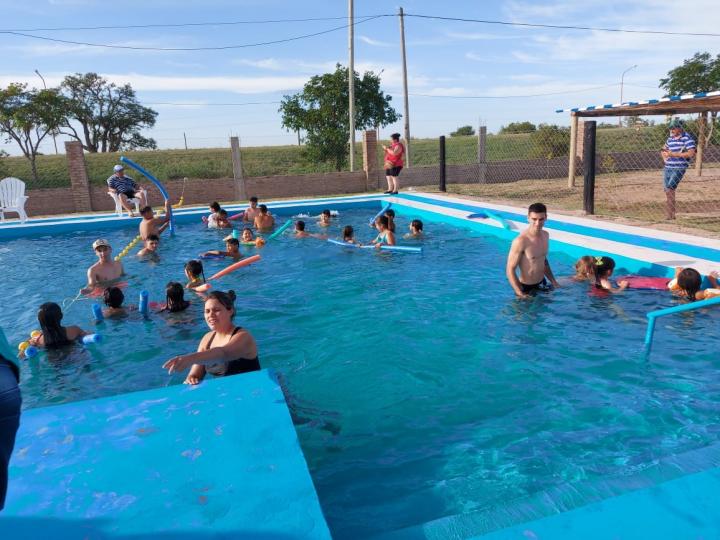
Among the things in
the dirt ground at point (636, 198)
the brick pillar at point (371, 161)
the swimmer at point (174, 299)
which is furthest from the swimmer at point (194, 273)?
the brick pillar at point (371, 161)

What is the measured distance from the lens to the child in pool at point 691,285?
18.9 ft

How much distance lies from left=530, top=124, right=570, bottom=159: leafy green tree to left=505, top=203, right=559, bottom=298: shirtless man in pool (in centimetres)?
1783

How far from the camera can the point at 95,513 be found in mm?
2191

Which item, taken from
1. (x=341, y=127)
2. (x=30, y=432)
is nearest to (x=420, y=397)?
(x=30, y=432)

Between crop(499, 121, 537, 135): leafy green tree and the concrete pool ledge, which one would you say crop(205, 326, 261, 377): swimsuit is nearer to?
the concrete pool ledge

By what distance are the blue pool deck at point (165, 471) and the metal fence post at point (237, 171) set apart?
50.7 feet

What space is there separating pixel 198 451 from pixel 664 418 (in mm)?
3014

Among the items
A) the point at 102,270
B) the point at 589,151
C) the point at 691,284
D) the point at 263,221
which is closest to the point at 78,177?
the point at 263,221

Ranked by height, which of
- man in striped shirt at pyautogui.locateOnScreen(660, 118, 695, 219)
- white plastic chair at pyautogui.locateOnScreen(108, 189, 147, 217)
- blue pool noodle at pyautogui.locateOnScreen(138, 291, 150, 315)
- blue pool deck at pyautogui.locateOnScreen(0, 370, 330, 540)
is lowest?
blue pool noodle at pyautogui.locateOnScreen(138, 291, 150, 315)

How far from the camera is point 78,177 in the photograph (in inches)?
656

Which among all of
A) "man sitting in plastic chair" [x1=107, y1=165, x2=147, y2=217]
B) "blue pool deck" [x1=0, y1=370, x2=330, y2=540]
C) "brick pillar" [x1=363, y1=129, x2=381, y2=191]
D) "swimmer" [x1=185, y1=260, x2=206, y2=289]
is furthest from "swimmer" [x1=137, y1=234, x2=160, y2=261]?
"brick pillar" [x1=363, y1=129, x2=381, y2=191]

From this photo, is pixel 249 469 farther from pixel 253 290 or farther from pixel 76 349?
pixel 253 290

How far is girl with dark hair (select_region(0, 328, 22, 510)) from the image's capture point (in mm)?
1580

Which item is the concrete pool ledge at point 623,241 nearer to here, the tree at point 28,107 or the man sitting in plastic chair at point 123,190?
the man sitting in plastic chair at point 123,190
